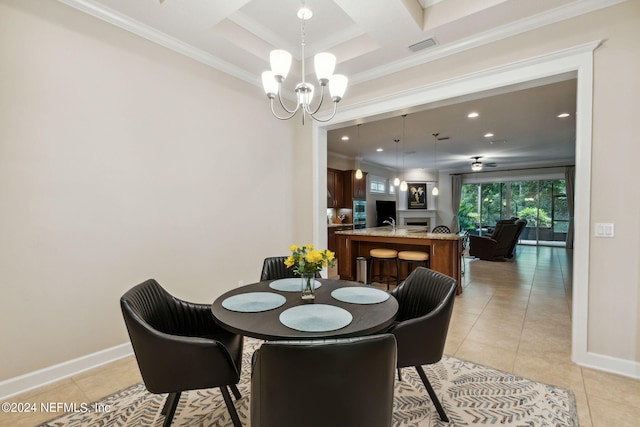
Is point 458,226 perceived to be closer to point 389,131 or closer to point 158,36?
point 389,131

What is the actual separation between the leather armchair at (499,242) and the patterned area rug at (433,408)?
19.0 ft

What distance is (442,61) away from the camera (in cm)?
294

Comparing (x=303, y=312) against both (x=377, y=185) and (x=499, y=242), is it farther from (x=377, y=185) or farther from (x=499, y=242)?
(x=377, y=185)

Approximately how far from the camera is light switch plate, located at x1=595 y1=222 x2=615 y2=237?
2.24 m

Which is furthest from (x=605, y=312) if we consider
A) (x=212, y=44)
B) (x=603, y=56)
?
(x=212, y=44)

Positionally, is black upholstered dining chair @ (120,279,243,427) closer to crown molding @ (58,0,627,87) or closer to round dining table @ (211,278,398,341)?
round dining table @ (211,278,398,341)

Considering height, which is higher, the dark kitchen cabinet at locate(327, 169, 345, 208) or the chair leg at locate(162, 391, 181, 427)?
the dark kitchen cabinet at locate(327, 169, 345, 208)

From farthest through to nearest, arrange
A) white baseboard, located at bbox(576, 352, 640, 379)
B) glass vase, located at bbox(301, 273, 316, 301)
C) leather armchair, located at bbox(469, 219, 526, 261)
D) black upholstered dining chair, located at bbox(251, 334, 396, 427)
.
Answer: leather armchair, located at bbox(469, 219, 526, 261)
white baseboard, located at bbox(576, 352, 640, 379)
glass vase, located at bbox(301, 273, 316, 301)
black upholstered dining chair, located at bbox(251, 334, 396, 427)

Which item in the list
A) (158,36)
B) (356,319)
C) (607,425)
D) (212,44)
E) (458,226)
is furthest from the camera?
(458,226)

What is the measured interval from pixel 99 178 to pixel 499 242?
8.13 metres

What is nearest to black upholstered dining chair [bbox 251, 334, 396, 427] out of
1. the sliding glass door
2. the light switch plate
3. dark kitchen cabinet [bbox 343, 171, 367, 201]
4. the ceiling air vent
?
the light switch plate

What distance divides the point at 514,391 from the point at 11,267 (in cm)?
364

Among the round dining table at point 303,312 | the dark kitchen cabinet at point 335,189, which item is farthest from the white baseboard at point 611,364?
the dark kitchen cabinet at point 335,189

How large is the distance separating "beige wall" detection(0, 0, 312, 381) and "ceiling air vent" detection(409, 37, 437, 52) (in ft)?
6.44
